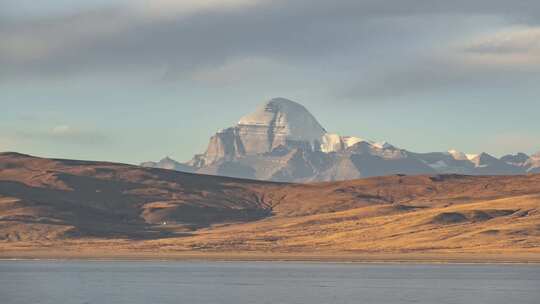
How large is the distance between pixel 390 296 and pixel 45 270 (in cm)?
7151

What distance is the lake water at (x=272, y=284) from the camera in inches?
4065

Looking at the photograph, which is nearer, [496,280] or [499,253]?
[496,280]

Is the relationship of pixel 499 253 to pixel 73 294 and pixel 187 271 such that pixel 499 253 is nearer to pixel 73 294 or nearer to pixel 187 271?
pixel 187 271

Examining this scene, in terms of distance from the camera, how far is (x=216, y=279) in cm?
13450

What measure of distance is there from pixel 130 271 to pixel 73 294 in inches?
1787

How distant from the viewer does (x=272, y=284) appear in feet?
406

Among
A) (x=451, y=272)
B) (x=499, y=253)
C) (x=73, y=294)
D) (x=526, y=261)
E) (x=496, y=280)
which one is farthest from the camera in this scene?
(x=499, y=253)

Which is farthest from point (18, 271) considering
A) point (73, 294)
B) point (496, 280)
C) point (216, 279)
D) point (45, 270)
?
point (496, 280)

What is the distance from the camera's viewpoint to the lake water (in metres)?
103

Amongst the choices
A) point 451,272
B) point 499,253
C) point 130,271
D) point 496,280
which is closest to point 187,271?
point 130,271

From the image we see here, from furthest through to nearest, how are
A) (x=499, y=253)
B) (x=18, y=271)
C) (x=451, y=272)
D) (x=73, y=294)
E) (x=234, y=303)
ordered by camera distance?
1. (x=499, y=253)
2. (x=18, y=271)
3. (x=451, y=272)
4. (x=73, y=294)
5. (x=234, y=303)

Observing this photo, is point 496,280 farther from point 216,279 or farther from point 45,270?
point 45,270

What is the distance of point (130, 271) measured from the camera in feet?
509

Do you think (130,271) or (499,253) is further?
(499,253)
